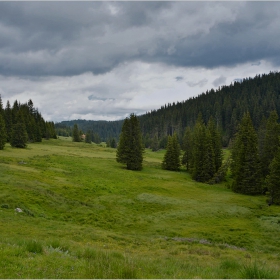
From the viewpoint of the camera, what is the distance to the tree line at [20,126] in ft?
263

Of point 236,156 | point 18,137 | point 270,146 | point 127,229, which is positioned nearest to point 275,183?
point 270,146

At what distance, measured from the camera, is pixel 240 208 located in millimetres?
36969

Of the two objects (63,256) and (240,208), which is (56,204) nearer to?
(63,256)

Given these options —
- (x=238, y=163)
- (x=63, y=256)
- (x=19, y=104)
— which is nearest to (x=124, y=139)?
(x=238, y=163)

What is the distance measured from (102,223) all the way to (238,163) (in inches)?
1457

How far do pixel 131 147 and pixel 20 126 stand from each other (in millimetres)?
39179

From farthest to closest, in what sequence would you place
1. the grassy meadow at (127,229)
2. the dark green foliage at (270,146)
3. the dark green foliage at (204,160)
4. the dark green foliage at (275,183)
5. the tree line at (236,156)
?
the dark green foliage at (204,160) < the dark green foliage at (270,146) < the tree line at (236,156) < the dark green foliage at (275,183) < the grassy meadow at (127,229)

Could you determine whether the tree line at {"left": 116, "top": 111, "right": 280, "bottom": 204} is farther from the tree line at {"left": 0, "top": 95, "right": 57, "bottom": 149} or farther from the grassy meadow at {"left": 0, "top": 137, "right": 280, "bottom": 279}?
the tree line at {"left": 0, "top": 95, "right": 57, "bottom": 149}

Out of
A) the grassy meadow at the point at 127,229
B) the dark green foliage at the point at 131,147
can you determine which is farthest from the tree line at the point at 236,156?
the grassy meadow at the point at 127,229

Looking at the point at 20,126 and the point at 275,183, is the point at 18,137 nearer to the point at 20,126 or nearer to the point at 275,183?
the point at 20,126

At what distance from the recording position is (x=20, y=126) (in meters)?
80.8

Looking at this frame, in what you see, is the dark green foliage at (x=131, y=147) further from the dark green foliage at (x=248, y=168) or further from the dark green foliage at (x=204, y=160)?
the dark green foliage at (x=248, y=168)

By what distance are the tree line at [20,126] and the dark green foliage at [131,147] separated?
3345 cm

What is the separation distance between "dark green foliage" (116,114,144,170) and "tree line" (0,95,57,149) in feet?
110
